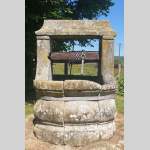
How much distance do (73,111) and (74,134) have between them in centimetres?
53

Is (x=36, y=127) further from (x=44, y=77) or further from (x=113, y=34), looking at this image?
(x=113, y=34)

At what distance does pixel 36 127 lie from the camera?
29.0ft

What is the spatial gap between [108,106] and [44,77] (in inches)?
68.4

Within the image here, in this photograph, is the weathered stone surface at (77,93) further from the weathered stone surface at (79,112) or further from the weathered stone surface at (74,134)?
the weathered stone surface at (74,134)

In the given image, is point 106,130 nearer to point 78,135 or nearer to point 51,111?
point 78,135

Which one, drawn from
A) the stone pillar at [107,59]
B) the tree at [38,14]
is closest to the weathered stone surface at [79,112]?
the stone pillar at [107,59]

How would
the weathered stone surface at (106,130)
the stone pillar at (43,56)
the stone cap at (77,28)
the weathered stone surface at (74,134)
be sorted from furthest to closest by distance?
1. the stone pillar at (43,56)
2. the stone cap at (77,28)
3. the weathered stone surface at (106,130)
4. the weathered stone surface at (74,134)

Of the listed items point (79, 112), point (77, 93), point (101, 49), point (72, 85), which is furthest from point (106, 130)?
point (101, 49)

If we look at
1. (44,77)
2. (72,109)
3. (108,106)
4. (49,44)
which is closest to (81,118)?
(72,109)

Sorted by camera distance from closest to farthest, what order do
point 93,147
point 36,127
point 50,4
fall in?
point 93,147, point 36,127, point 50,4

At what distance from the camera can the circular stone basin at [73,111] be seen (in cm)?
814

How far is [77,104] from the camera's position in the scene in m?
8.20

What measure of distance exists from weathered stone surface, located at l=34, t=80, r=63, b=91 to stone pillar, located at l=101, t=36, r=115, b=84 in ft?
4.53

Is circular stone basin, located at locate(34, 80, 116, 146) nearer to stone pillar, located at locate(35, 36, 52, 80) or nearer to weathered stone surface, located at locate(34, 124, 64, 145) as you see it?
weathered stone surface, located at locate(34, 124, 64, 145)
